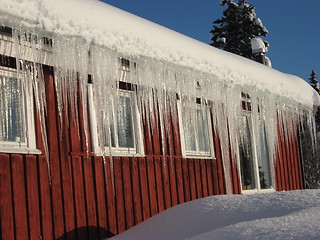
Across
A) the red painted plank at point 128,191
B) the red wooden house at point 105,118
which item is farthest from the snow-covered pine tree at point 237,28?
the red painted plank at point 128,191

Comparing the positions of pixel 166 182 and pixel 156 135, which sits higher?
pixel 156 135

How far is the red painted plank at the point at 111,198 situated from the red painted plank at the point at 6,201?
1331 millimetres

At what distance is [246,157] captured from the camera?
337 inches

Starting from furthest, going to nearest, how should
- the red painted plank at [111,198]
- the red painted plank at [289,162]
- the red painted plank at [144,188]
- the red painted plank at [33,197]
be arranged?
the red painted plank at [289,162], the red painted plank at [144,188], the red painted plank at [111,198], the red painted plank at [33,197]

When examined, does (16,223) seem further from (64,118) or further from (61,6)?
(61,6)

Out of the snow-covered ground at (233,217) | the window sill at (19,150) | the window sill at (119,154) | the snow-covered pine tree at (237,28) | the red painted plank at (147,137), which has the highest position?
the snow-covered pine tree at (237,28)

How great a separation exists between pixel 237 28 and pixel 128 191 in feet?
75.1

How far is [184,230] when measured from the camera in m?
4.16

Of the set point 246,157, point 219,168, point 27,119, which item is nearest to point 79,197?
point 27,119

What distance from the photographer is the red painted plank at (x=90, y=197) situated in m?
5.40

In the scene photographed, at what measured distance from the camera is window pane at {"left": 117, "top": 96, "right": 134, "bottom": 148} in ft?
19.6

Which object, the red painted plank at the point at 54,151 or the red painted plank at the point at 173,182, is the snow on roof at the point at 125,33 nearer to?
the red painted plank at the point at 54,151

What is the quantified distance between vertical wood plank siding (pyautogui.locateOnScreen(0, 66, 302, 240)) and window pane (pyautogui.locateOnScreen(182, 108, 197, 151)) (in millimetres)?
205

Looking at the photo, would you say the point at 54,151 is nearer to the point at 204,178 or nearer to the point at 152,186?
the point at 152,186
